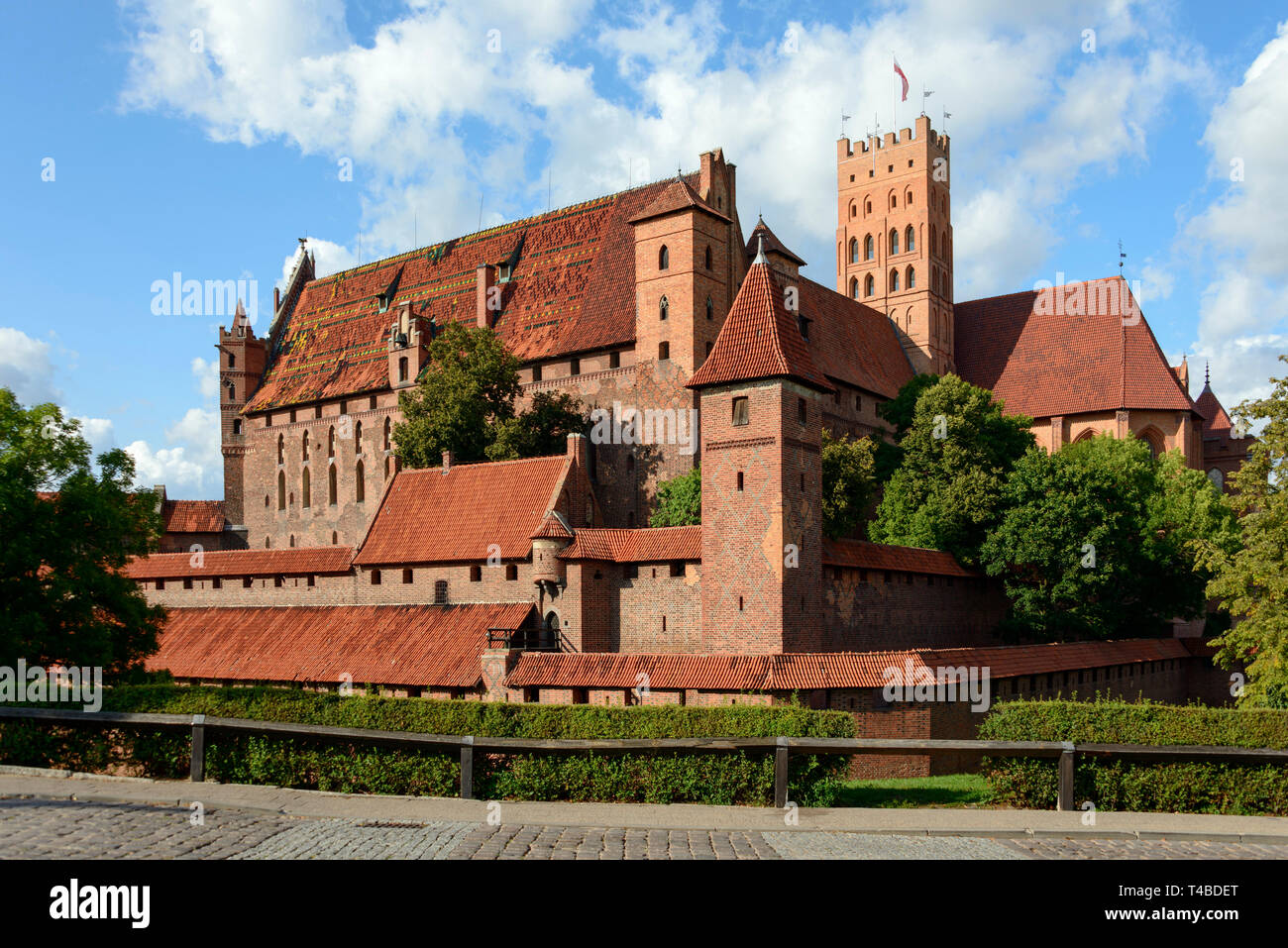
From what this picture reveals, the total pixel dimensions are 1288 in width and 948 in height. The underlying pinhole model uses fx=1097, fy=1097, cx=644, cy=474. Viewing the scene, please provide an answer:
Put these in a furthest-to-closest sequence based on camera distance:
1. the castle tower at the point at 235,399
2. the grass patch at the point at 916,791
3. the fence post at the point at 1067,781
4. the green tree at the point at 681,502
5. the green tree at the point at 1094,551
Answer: the castle tower at the point at 235,399 < the green tree at the point at 1094,551 < the green tree at the point at 681,502 < the grass patch at the point at 916,791 < the fence post at the point at 1067,781

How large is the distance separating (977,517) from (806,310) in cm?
1662

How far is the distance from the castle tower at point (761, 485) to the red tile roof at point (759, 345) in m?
0.03

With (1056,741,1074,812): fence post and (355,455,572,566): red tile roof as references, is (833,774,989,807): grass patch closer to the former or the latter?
(1056,741,1074,812): fence post

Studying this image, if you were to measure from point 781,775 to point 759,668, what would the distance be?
15.0 metres

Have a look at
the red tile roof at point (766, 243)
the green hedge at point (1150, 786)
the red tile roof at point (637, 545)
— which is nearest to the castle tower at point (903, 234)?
the red tile roof at point (766, 243)

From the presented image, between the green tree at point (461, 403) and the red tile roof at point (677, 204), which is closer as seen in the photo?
the red tile roof at point (677, 204)

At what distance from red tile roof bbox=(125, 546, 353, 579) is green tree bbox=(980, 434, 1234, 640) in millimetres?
25506

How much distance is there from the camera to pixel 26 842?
1021 cm

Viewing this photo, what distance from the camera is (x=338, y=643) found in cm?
3909

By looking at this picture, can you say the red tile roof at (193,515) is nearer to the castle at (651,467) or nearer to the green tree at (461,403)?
the castle at (651,467)

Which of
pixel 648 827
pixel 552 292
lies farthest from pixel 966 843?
pixel 552 292

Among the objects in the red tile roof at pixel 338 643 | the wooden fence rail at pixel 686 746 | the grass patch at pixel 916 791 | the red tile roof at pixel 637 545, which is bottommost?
the grass patch at pixel 916 791

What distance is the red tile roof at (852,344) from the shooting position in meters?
53.9
